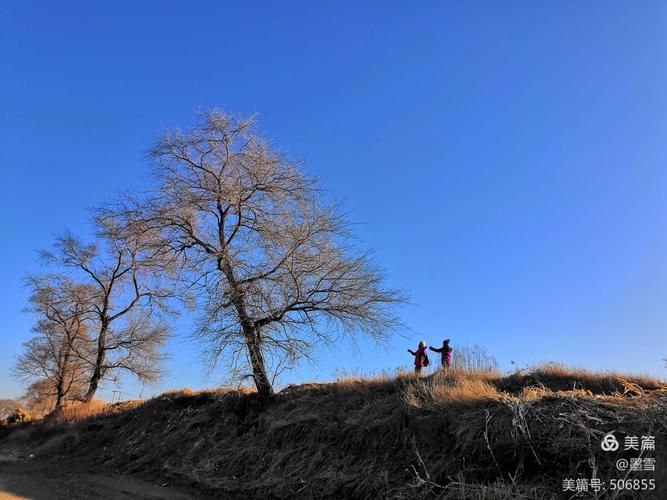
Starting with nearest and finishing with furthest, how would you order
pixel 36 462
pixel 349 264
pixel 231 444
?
1. pixel 231 444
2. pixel 349 264
3. pixel 36 462

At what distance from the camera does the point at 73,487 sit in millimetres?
12555

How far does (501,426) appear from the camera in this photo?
855cm

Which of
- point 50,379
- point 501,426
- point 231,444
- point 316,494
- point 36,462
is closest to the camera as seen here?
point 501,426

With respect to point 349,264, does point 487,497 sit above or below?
below

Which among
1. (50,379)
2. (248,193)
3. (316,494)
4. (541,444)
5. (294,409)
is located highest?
(248,193)

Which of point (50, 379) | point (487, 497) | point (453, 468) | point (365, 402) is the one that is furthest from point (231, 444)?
point (50, 379)

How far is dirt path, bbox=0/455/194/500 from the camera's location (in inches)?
447

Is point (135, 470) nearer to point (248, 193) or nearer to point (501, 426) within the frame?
point (248, 193)

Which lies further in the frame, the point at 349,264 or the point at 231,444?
the point at 349,264

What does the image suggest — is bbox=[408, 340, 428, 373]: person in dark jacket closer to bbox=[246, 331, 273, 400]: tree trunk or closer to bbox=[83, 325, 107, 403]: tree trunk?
bbox=[246, 331, 273, 400]: tree trunk

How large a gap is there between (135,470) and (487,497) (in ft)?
37.7

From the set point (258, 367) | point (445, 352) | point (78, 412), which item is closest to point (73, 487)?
point (258, 367)

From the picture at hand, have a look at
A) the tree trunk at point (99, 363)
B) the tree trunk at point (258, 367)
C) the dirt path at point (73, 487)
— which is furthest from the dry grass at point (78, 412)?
the tree trunk at point (258, 367)

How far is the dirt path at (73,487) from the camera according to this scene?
1136 cm
